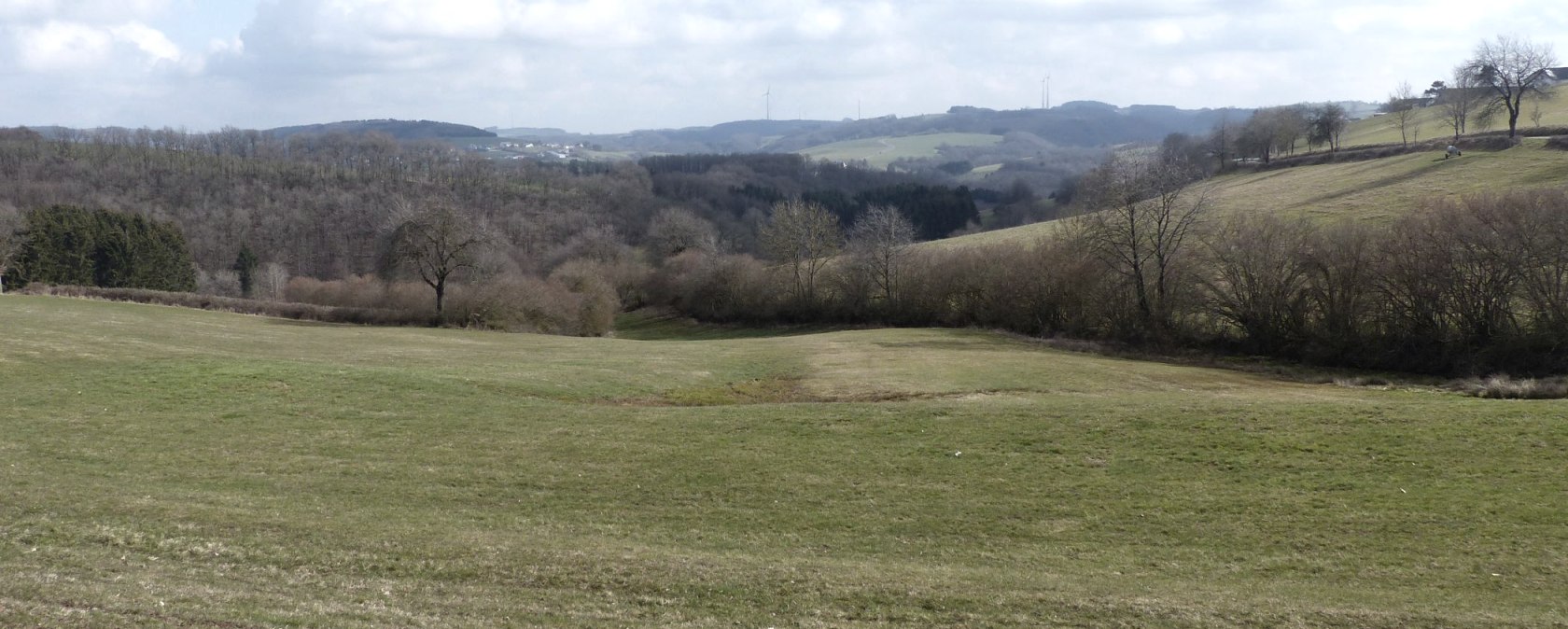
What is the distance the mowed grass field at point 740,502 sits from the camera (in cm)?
1151

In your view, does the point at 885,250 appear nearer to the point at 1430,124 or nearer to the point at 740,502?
the point at 740,502

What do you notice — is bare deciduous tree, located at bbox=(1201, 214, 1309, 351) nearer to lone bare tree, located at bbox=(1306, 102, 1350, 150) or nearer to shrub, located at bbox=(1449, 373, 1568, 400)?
shrub, located at bbox=(1449, 373, 1568, 400)

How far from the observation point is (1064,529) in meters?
15.9

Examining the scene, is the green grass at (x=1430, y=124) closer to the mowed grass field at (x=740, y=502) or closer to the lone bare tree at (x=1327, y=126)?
the lone bare tree at (x=1327, y=126)

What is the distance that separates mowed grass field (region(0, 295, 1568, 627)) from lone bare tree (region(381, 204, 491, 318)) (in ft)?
92.2

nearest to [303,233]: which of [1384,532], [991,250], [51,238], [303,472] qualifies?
[51,238]

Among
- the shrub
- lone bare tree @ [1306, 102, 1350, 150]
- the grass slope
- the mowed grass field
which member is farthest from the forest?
the mowed grass field

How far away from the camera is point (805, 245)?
7700cm

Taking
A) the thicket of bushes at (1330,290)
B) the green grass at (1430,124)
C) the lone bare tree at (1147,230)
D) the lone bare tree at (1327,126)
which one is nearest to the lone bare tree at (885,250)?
the thicket of bushes at (1330,290)

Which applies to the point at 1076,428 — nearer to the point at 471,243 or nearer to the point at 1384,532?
the point at 1384,532

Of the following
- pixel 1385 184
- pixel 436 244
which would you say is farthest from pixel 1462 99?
pixel 436 244

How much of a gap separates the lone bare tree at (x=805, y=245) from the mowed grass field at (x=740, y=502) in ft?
152

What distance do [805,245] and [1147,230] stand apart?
31.9m

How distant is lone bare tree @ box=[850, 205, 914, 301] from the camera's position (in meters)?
68.9
